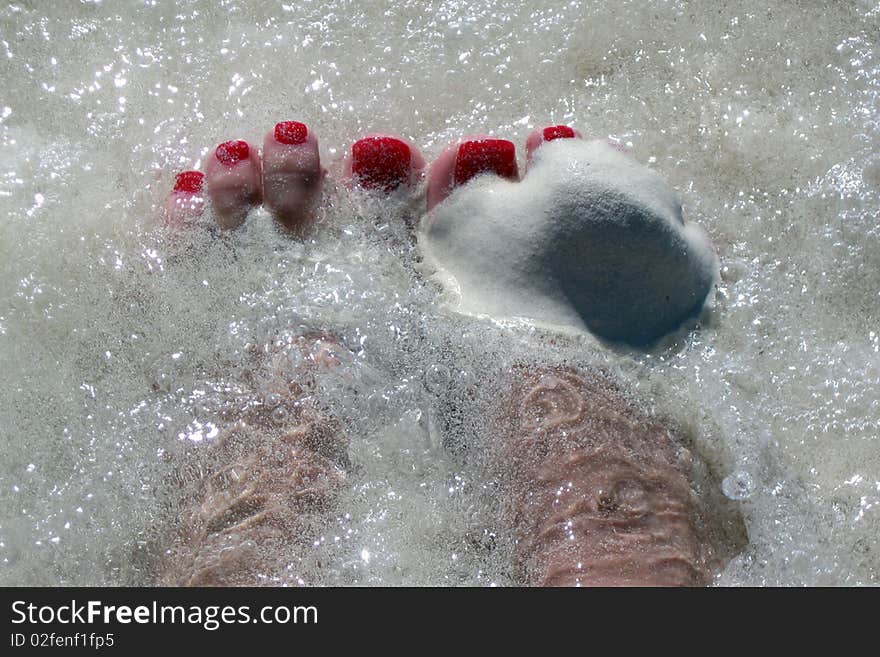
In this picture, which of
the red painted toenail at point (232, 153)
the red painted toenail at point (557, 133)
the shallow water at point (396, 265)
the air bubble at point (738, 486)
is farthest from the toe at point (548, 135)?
the air bubble at point (738, 486)

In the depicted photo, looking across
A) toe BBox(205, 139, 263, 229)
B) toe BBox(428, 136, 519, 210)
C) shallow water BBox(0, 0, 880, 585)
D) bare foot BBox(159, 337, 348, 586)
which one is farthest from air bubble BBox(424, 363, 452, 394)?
toe BBox(205, 139, 263, 229)

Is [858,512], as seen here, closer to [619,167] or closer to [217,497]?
[619,167]

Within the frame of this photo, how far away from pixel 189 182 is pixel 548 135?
539 millimetres

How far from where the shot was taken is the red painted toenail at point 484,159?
4.25 feet

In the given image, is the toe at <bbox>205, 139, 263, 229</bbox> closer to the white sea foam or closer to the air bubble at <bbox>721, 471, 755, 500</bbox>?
the white sea foam

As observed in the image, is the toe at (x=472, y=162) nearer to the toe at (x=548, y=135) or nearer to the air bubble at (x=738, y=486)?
the toe at (x=548, y=135)

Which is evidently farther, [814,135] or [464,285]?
[814,135]

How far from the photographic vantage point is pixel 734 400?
4.25ft

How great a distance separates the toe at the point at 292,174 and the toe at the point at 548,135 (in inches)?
12.4

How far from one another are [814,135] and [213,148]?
0.96m

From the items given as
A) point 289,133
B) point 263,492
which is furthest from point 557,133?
point 263,492

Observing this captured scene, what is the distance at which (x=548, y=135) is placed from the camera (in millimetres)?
1302
